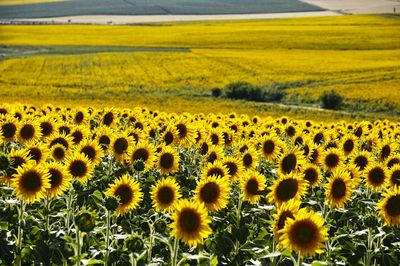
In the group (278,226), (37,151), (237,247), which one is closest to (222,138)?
(37,151)

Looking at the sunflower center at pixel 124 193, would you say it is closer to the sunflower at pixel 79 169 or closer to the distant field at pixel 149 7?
the sunflower at pixel 79 169

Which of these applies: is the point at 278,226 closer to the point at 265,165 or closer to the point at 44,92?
the point at 265,165

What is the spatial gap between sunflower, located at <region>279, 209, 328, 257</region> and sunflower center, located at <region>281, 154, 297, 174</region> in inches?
117

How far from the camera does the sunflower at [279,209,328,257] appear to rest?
4.26 metres

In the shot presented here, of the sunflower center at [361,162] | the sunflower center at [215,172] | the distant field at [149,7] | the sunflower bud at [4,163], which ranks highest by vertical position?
the sunflower bud at [4,163]

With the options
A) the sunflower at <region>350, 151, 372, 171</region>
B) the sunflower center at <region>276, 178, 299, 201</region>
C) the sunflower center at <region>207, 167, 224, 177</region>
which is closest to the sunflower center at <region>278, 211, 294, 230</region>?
the sunflower center at <region>276, 178, 299, 201</region>

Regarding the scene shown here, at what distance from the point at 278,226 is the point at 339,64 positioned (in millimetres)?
60261

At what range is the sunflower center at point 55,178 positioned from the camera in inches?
230

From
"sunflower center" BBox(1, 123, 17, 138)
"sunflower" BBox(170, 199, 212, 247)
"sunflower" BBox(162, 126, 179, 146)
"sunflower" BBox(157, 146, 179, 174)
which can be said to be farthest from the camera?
"sunflower" BBox(162, 126, 179, 146)

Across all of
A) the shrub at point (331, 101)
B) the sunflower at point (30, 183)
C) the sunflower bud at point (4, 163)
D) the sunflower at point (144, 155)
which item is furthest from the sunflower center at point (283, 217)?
the shrub at point (331, 101)

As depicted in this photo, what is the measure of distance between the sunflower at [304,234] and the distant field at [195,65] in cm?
3106

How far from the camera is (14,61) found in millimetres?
63344

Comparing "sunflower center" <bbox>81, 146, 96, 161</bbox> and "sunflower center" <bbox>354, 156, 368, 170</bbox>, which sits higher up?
"sunflower center" <bbox>81, 146, 96, 161</bbox>

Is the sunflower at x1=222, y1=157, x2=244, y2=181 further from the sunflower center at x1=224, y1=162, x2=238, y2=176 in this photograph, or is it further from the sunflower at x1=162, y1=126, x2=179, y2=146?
the sunflower at x1=162, y1=126, x2=179, y2=146
